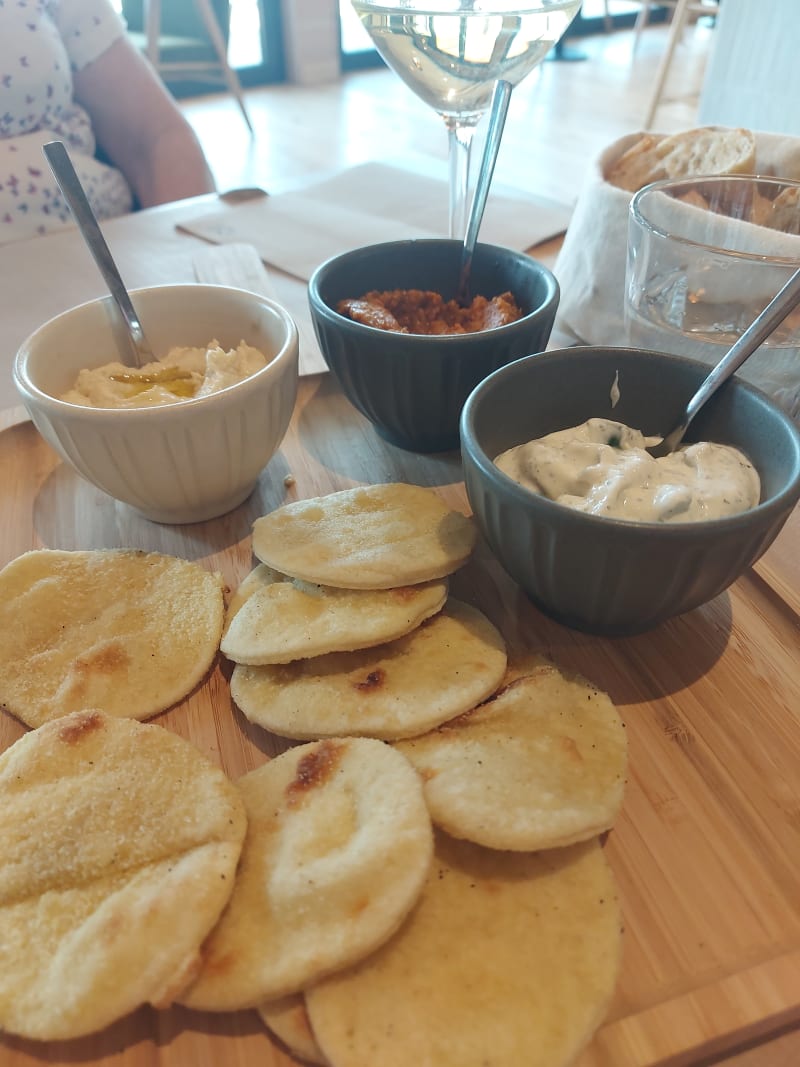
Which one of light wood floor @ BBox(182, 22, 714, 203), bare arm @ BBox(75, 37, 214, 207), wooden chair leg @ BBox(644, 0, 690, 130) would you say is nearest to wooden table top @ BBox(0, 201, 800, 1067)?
bare arm @ BBox(75, 37, 214, 207)

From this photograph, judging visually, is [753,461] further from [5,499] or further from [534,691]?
[5,499]

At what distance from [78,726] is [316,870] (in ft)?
0.91

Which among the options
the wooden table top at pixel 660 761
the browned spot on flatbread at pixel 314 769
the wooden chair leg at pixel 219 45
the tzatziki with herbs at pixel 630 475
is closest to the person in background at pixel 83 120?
the wooden table top at pixel 660 761

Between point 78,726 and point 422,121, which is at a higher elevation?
point 78,726

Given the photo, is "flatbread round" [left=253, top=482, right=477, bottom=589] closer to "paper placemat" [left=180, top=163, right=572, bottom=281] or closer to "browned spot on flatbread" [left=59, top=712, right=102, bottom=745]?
A: "browned spot on flatbread" [left=59, top=712, right=102, bottom=745]

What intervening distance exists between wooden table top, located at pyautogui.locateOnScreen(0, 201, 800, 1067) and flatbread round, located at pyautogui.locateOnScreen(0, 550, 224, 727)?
4cm

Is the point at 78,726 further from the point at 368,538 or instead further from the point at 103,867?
the point at 368,538

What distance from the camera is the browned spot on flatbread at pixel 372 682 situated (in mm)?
752

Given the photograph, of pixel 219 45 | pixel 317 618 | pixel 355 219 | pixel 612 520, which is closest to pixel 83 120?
pixel 355 219

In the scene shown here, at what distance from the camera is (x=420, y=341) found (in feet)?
3.16

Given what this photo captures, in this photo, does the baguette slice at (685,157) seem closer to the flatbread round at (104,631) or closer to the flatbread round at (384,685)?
the flatbread round at (384,685)

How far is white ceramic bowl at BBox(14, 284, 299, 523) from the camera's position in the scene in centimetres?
88

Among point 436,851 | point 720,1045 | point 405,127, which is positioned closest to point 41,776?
point 436,851

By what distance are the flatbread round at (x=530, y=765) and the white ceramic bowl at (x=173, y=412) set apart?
44 centimetres
